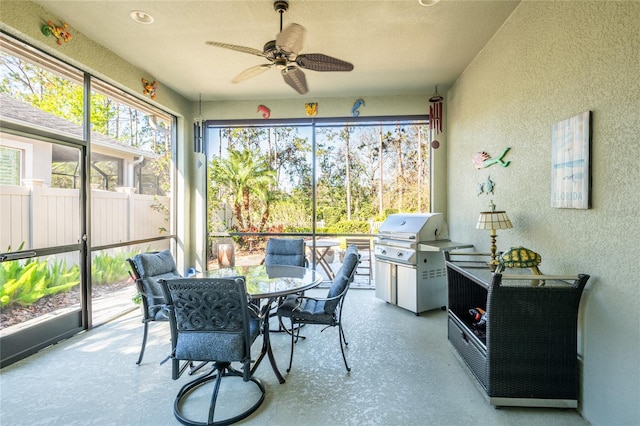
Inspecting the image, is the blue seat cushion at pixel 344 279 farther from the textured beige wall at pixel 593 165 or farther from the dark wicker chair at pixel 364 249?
the dark wicker chair at pixel 364 249

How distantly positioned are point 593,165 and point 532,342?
3.63 ft

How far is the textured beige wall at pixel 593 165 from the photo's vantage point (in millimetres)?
1566

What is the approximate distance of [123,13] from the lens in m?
2.67

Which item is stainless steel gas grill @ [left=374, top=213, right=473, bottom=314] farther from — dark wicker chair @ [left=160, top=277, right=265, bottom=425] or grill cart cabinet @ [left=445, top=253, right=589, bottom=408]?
dark wicker chair @ [left=160, top=277, right=265, bottom=425]

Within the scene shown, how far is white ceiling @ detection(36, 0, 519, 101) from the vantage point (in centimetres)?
257

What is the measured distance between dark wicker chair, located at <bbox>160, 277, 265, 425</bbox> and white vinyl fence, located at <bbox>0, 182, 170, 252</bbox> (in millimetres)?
1896

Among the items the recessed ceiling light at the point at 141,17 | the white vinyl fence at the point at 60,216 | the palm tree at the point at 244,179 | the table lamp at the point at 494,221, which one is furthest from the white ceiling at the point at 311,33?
the table lamp at the point at 494,221

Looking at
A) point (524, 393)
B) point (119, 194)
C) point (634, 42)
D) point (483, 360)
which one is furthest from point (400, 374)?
point (119, 194)

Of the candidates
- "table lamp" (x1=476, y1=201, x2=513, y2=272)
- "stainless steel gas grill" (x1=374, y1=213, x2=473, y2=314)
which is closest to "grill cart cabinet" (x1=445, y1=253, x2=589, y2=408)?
"table lamp" (x1=476, y1=201, x2=513, y2=272)

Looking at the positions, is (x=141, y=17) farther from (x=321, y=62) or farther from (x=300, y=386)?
(x=300, y=386)

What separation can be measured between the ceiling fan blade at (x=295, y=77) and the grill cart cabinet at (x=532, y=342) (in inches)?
84.9

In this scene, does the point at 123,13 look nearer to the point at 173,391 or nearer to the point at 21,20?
the point at 21,20

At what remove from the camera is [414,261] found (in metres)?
3.60

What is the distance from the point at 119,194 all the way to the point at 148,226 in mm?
694
